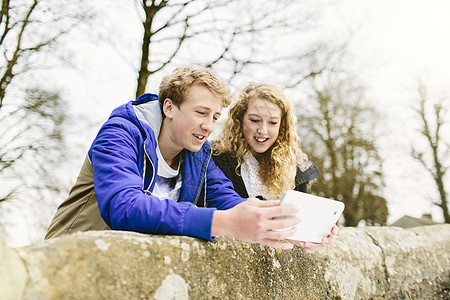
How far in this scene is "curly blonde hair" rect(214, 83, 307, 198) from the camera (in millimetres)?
2838

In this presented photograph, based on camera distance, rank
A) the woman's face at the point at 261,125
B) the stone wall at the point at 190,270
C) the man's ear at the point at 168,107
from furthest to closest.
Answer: the woman's face at the point at 261,125 < the man's ear at the point at 168,107 < the stone wall at the point at 190,270

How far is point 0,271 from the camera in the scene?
0.81 m

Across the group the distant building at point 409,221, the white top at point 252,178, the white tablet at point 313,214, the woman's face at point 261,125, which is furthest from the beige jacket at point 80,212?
the distant building at point 409,221

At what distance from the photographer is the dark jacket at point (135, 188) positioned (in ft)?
4.40

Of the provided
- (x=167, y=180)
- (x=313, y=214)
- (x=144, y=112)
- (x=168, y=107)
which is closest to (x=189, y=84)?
(x=168, y=107)

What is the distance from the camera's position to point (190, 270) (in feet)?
4.07

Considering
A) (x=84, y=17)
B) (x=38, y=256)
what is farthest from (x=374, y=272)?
(x=84, y=17)

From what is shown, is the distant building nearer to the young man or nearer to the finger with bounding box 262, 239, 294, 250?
the young man

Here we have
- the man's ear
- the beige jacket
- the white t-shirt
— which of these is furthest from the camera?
the man's ear

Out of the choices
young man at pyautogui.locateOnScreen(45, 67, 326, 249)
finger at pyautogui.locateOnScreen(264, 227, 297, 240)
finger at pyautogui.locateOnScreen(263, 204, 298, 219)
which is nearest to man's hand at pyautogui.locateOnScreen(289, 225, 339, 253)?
young man at pyautogui.locateOnScreen(45, 67, 326, 249)

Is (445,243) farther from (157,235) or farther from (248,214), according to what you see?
(157,235)

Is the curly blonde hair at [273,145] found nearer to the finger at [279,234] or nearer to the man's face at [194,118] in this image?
the man's face at [194,118]

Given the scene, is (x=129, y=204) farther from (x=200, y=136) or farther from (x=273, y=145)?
(x=273, y=145)

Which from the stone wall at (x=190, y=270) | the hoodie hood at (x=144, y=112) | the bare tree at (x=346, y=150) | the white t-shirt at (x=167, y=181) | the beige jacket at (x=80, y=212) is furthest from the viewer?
the bare tree at (x=346, y=150)
